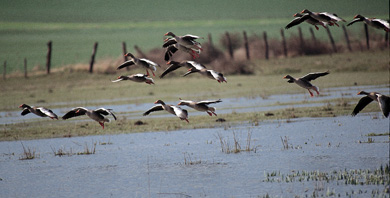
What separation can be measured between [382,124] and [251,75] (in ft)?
69.8

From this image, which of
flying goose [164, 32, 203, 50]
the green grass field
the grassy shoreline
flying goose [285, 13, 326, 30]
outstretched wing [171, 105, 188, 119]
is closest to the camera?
outstretched wing [171, 105, 188, 119]

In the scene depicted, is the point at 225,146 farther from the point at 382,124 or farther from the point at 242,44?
the point at 242,44

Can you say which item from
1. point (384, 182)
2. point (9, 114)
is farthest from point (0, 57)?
point (384, 182)

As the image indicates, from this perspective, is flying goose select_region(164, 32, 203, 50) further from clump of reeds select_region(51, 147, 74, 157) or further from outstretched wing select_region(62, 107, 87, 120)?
clump of reeds select_region(51, 147, 74, 157)

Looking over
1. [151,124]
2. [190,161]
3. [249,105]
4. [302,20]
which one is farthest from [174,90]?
[302,20]

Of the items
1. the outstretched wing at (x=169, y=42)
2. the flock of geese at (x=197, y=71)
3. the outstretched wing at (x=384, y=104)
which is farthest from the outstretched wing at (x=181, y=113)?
the outstretched wing at (x=384, y=104)

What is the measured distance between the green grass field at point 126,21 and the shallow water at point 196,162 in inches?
2648

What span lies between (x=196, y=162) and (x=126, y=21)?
113 metres

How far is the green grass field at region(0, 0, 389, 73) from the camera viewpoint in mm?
97938

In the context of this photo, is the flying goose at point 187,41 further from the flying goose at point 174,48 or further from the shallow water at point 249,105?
the shallow water at point 249,105

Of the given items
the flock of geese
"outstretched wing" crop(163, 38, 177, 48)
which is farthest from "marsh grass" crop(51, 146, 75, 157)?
"outstretched wing" crop(163, 38, 177, 48)

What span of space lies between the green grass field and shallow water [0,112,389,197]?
67258 millimetres

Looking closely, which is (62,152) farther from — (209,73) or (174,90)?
(174,90)

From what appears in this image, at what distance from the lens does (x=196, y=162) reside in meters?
14.9
